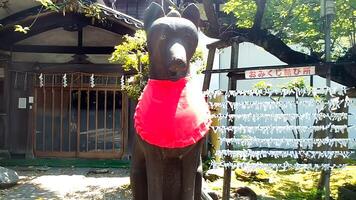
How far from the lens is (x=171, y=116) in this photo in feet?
12.9

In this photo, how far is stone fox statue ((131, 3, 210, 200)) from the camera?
12.8 feet

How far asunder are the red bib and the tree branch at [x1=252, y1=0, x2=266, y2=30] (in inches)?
170

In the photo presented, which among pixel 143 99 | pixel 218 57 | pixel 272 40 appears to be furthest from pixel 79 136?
pixel 143 99

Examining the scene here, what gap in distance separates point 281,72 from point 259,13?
2230 mm

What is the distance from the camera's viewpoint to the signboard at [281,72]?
6.05m

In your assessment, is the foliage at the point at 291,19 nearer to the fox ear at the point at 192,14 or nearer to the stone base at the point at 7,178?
the fox ear at the point at 192,14

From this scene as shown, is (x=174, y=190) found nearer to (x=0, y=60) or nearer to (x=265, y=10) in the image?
(x=265, y=10)

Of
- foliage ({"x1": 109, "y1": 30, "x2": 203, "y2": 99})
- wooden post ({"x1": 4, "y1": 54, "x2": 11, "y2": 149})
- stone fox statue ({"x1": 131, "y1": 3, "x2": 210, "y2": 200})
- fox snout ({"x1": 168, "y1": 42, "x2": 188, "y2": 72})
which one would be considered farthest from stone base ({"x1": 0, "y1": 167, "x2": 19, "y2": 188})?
fox snout ({"x1": 168, "y1": 42, "x2": 188, "y2": 72})

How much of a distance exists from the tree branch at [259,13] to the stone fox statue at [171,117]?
4.09m

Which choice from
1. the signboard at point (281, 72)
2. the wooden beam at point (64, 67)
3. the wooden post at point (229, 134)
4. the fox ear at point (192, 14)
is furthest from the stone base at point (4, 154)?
the fox ear at point (192, 14)

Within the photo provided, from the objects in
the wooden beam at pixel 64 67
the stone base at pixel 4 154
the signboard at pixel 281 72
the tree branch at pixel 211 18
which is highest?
the tree branch at pixel 211 18

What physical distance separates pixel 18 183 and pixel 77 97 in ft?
12.0

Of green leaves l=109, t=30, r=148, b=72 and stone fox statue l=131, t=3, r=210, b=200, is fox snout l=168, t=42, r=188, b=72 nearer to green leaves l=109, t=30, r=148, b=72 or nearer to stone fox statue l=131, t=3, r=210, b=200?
stone fox statue l=131, t=3, r=210, b=200

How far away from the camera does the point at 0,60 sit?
41.8ft
